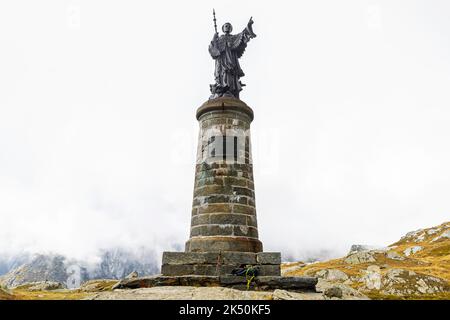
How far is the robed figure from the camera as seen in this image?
14.2 m

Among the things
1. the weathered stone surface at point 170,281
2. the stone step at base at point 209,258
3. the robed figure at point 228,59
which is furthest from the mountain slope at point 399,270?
the robed figure at point 228,59

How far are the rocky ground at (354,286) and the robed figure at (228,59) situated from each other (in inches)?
288

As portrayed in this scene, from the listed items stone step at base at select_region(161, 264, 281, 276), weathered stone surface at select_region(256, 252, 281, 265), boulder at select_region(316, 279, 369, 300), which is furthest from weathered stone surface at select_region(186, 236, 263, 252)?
boulder at select_region(316, 279, 369, 300)

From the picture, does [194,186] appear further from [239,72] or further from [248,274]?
[239,72]

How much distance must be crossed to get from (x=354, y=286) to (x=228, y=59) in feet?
87.6

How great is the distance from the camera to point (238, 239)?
460 inches

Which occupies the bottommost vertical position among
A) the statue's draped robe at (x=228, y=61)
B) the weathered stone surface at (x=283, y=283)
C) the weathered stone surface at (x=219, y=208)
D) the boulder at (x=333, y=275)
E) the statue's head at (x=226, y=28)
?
the weathered stone surface at (x=283, y=283)

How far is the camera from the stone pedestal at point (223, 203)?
35.9ft

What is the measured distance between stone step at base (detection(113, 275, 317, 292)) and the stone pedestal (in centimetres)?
50

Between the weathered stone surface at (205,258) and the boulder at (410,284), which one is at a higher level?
the weathered stone surface at (205,258)

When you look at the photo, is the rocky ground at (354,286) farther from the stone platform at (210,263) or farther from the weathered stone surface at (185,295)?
the stone platform at (210,263)

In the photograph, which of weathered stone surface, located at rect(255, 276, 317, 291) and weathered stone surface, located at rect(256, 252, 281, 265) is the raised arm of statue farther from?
weathered stone surface, located at rect(255, 276, 317, 291)
